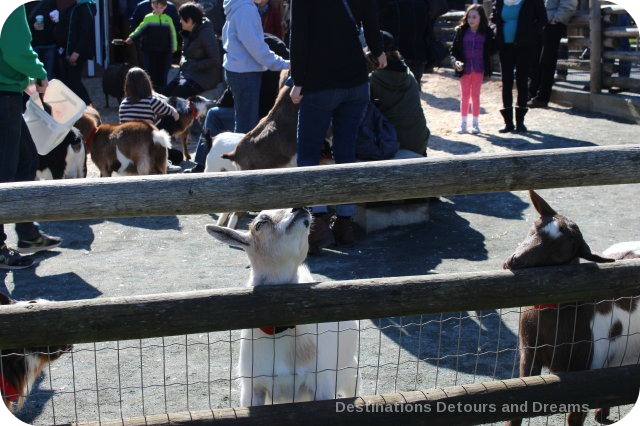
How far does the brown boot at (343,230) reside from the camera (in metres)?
7.12

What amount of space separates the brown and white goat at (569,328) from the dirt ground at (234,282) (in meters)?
0.30

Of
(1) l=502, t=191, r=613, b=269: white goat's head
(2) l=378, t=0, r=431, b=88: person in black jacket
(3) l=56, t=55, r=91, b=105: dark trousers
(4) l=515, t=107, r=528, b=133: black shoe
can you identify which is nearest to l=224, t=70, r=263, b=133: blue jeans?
(2) l=378, t=0, r=431, b=88: person in black jacket

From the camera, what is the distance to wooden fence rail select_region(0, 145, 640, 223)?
123 inches

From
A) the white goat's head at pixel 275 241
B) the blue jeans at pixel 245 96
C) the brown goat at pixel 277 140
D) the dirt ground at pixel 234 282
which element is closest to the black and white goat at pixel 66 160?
the dirt ground at pixel 234 282

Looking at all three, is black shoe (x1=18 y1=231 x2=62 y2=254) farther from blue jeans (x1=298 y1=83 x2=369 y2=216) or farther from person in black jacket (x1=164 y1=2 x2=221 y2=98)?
person in black jacket (x1=164 y1=2 x2=221 y2=98)

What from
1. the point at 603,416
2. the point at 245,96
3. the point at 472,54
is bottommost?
the point at 603,416

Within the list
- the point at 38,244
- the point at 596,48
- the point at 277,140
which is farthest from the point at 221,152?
the point at 596,48

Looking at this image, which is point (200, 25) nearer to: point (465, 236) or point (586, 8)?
point (465, 236)

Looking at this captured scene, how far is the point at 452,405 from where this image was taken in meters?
3.49

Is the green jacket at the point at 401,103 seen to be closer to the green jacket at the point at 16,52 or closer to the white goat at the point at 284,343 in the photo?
the green jacket at the point at 16,52

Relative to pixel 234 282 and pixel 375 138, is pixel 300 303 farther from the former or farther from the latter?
pixel 375 138

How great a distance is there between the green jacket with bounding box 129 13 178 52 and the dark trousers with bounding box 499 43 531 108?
16.7ft

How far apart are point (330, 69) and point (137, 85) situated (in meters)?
3.79

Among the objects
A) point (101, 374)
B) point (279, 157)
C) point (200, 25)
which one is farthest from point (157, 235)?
point (200, 25)
